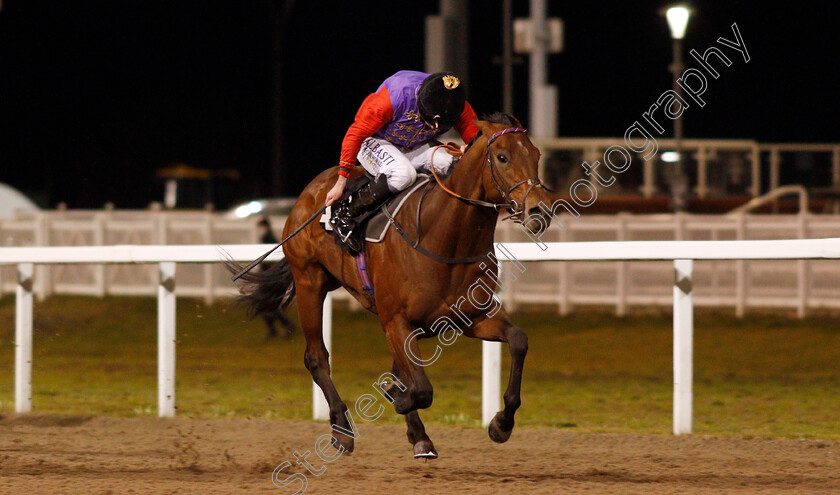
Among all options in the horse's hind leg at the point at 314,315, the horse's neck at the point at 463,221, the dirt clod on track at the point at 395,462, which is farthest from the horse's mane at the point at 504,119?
the horse's hind leg at the point at 314,315

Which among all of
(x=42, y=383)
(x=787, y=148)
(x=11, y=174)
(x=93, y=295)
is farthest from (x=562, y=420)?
(x=11, y=174)

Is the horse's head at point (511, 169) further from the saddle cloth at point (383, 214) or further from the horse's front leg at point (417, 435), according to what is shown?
the horse's front leg at point (417, 435)

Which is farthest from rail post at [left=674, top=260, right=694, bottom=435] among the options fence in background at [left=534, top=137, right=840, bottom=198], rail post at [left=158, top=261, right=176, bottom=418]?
fence in background at [left=534, top=137, right=840, bottom=198]

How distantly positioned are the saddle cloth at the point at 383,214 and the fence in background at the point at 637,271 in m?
8.43

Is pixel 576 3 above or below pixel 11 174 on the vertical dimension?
above

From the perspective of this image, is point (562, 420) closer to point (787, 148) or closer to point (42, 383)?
point (42, 383)

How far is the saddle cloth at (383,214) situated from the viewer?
5457mm

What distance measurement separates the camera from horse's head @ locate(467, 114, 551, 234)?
14.9 feet

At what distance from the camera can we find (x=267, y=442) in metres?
6.39

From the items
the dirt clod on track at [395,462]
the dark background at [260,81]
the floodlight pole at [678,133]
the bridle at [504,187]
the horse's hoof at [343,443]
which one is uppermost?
the dark background at [260,81]

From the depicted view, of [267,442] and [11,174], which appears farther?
[11,174]

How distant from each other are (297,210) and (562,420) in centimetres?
247

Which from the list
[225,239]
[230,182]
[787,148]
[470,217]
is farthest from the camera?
[230,182]

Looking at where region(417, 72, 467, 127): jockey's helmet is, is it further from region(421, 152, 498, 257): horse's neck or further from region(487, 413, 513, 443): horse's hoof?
region(487, 413, 513, 443): horse's hoof
